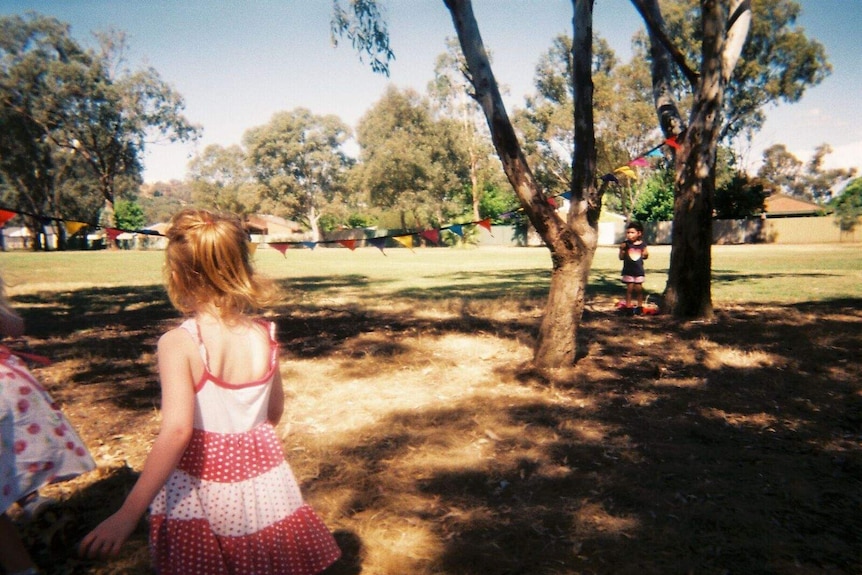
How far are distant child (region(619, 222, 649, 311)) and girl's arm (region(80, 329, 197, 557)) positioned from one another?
893 cm

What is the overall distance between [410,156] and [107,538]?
172 ft

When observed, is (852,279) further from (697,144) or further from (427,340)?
(427,340)

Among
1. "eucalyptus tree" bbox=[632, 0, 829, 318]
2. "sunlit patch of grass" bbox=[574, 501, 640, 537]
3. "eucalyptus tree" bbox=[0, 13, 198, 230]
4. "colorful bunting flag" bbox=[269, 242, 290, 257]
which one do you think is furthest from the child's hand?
"eucalyptus tree" bbox=[0, 13, 198, 230]

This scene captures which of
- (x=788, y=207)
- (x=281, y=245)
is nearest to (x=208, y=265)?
(x=281, y=245)

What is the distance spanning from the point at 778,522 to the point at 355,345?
534 cm

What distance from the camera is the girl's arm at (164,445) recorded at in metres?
1.51

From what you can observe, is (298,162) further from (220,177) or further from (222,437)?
(222,437)

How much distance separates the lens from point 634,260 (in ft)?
31.6

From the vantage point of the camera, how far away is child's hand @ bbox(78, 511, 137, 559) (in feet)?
4.85

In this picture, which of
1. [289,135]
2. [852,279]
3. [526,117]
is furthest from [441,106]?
[852,279]

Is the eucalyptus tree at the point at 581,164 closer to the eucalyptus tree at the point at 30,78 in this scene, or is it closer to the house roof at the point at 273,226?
the eucalyptus tree at the point at 30,78

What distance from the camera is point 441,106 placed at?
175 ft

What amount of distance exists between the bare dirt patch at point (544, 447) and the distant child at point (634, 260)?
1.79 meters

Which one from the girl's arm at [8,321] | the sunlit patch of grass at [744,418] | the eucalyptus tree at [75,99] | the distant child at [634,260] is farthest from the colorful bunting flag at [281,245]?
the eucalyptus tree at [75,99]
